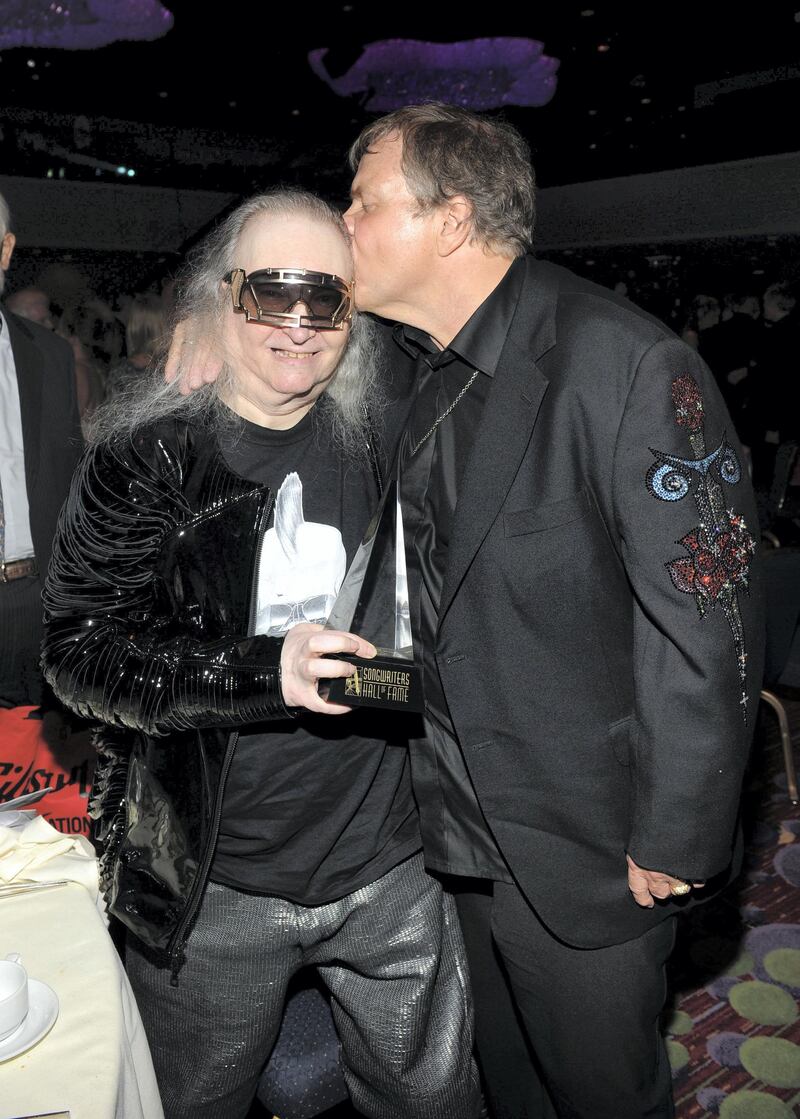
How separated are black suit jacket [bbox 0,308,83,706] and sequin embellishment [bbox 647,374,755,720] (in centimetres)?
216

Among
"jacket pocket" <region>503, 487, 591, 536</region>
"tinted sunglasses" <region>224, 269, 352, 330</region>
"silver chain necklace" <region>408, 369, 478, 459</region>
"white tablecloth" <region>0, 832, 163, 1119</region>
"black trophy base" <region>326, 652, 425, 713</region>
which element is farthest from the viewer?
"silver chain necklace" <region>408, 369, 478, 459</region>

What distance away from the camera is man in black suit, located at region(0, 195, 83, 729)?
2.96 m

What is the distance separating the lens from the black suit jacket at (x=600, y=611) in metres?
1.40

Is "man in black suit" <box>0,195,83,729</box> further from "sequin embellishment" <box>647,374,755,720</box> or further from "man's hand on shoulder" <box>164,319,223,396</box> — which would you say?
"sequin embellishment" <box>647,374,755,720</box>

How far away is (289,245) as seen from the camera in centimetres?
161

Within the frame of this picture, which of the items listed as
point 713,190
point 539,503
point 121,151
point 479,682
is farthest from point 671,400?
point 121,151

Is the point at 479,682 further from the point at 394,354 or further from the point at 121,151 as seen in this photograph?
the point at 121,151

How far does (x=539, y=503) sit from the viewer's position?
1.47m

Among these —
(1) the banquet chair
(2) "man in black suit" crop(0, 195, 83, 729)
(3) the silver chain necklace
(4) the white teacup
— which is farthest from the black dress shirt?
(1) the banquet chair

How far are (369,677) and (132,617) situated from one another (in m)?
0.49

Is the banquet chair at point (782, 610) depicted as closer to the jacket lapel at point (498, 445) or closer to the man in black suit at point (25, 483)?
the jacket lapel at point (498, 445)

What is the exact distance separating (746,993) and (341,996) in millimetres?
1663

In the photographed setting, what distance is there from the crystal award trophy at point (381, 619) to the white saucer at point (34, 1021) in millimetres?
562

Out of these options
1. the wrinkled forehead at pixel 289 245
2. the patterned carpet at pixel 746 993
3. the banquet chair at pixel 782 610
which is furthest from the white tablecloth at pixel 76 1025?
the banquet chair at pixel 782 610
